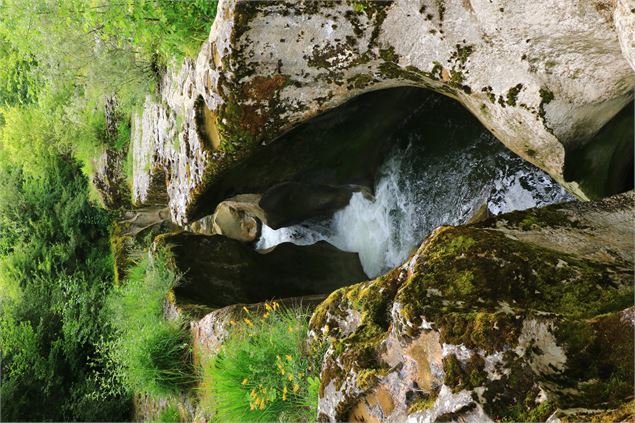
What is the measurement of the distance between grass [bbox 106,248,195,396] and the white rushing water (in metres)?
2.12

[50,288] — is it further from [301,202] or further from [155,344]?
[301,202]

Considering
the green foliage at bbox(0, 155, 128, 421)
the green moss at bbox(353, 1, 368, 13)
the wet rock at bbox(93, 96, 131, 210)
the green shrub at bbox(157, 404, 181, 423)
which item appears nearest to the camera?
the green moss at bbox(353, 1, 368, 13)

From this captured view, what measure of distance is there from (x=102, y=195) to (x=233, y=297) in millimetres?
4725

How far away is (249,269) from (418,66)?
4181mm

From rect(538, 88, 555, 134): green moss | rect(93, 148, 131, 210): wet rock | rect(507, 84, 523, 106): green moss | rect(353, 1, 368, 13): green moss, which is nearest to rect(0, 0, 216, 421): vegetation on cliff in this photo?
rect(93, 148, 131, 210): wet rock

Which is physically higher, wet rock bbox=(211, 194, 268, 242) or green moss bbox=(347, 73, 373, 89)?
green moss bbox=(347, 73, 373, 89)

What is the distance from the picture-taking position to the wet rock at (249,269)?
750 centimetres

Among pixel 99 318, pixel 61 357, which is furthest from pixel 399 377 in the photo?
pixel 61 357

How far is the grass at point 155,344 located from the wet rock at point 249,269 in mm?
258

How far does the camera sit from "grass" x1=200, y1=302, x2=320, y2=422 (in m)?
4.62

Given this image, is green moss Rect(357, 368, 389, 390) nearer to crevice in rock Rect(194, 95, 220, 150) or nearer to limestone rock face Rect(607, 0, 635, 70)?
limestone rock face Rect(607, 0, 635, 70)

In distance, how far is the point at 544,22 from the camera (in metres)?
3.54

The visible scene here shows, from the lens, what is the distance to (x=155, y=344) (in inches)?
262

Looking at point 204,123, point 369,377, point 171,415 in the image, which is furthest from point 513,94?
point 171,415
